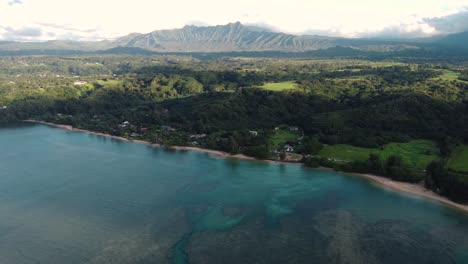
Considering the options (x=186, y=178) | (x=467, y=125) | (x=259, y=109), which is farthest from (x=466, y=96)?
(x=186, y=178)

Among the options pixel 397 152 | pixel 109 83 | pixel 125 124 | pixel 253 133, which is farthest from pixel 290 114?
pixel 109 83

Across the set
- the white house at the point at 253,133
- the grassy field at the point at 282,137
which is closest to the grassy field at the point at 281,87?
the grassy field at the point at 282,137

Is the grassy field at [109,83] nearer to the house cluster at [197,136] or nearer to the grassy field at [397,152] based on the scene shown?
the house cluster at [197,136]

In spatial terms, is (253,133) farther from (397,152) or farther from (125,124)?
(125,124)

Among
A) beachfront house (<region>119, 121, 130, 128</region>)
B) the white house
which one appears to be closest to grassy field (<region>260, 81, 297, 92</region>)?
the white house

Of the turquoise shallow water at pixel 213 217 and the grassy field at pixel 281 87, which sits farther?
the grassy field at pixel 281 87
